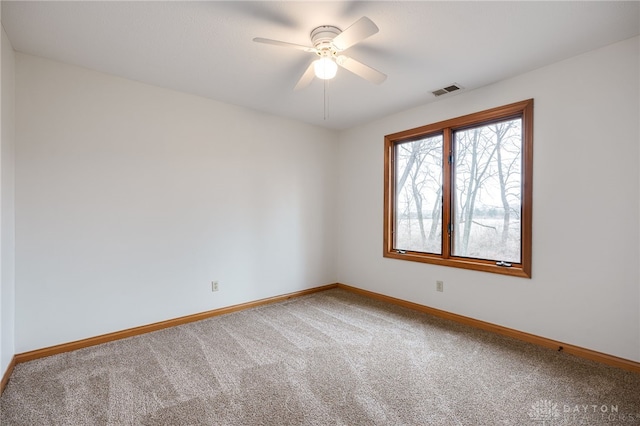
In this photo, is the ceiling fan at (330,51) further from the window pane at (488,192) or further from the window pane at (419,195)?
the window pane at (419,195)

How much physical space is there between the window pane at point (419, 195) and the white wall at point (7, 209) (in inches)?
151

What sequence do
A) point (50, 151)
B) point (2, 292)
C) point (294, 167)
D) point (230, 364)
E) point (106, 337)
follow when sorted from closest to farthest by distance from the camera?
point (2, 292), point (230, 364), point (50, 151), point (106, 337), point (294, 167)

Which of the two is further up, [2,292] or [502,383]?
[2,292]

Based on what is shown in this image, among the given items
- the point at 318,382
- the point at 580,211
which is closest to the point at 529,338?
the point at 580,211

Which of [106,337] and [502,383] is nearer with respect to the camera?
[502,383]

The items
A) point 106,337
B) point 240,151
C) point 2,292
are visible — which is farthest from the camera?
point 240,151

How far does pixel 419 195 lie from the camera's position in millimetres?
3795

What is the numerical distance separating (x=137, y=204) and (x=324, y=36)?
2.35 meters

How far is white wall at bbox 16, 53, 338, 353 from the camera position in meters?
2.45

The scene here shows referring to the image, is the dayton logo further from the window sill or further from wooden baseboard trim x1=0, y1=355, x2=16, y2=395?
wooden baseboard trim x1=0, y1=355, x2=16, y2=395

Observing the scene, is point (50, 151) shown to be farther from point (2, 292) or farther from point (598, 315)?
point (598, 315)

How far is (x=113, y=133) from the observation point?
2.79m

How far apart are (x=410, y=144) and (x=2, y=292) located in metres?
4.16

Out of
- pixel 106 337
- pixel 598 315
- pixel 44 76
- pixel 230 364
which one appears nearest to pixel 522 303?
pixel 598 315
